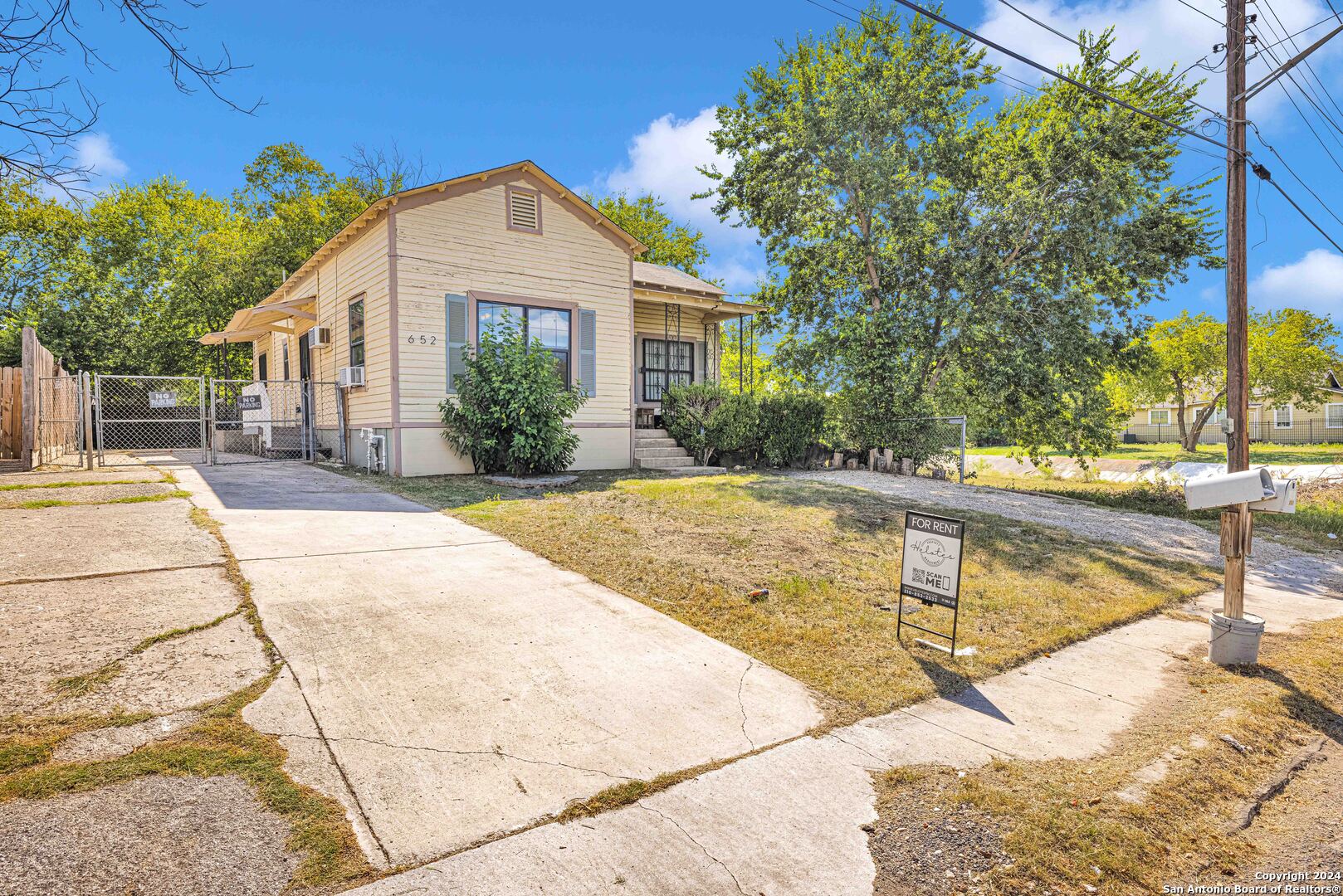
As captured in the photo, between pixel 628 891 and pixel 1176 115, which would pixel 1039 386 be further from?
pixel 628 891

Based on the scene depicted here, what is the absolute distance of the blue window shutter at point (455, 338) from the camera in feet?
35.9

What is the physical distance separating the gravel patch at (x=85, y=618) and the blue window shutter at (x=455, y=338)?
657cm

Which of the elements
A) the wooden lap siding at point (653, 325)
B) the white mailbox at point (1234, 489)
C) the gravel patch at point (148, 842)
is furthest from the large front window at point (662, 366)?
the gravel patch at point (148, 842)

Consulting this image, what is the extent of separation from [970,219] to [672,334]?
690cm

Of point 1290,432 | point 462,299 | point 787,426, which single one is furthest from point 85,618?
point 1290,432

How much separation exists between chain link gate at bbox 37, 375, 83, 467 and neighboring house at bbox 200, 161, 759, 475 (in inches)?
147

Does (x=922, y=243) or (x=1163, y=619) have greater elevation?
(x=922, y=243)

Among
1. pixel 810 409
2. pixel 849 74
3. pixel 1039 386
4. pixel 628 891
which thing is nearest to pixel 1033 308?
pixel 1039 386

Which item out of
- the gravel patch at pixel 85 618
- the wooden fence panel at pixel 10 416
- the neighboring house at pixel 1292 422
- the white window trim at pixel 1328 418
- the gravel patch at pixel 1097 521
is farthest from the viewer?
the white window trim at pixel 1328 418

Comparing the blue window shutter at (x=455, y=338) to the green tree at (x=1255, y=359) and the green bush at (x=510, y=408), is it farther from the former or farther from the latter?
the green tree at (x=1255, y=359)

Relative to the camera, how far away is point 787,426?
1366cm

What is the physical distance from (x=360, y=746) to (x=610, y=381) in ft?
33.9

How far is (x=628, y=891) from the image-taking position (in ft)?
6.27

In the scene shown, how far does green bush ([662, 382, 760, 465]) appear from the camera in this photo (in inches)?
517
